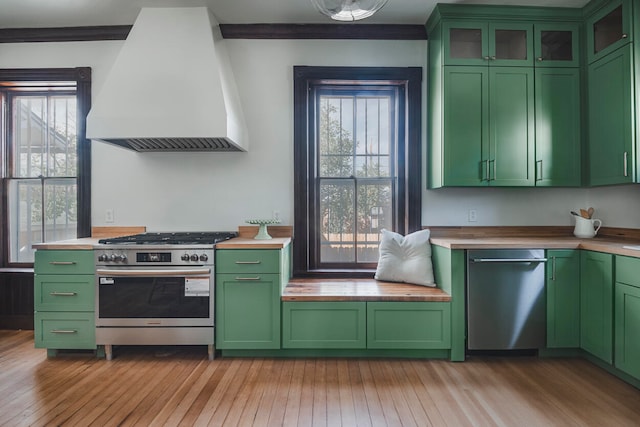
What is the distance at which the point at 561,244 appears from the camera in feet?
8.39

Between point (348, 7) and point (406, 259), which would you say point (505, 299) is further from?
point (348, 7)

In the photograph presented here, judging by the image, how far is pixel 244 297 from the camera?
2584 millimetres

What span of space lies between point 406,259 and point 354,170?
0.95 metres

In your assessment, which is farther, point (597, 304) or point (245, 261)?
point (245, 261)

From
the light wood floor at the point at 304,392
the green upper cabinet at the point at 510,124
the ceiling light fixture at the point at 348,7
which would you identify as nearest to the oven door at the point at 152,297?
the light wood floor at the point at 304,392

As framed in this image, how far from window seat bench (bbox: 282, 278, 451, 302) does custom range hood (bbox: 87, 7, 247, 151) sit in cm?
128

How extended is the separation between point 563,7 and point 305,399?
352 centimetres

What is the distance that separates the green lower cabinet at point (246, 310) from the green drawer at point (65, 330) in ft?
3.17

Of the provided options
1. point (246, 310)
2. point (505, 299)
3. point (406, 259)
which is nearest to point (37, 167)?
point (246, 310)

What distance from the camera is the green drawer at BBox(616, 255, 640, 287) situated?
6.87 ft

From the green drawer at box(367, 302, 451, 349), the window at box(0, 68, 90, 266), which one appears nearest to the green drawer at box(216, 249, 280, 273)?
the green drawer at box(367, 302, 451, 349)

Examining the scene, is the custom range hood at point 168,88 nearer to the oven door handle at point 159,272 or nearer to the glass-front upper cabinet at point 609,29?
the oven door handle at point 159,272

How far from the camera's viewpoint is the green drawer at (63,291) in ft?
8.50

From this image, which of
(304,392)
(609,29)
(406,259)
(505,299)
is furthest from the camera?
(406,259)
